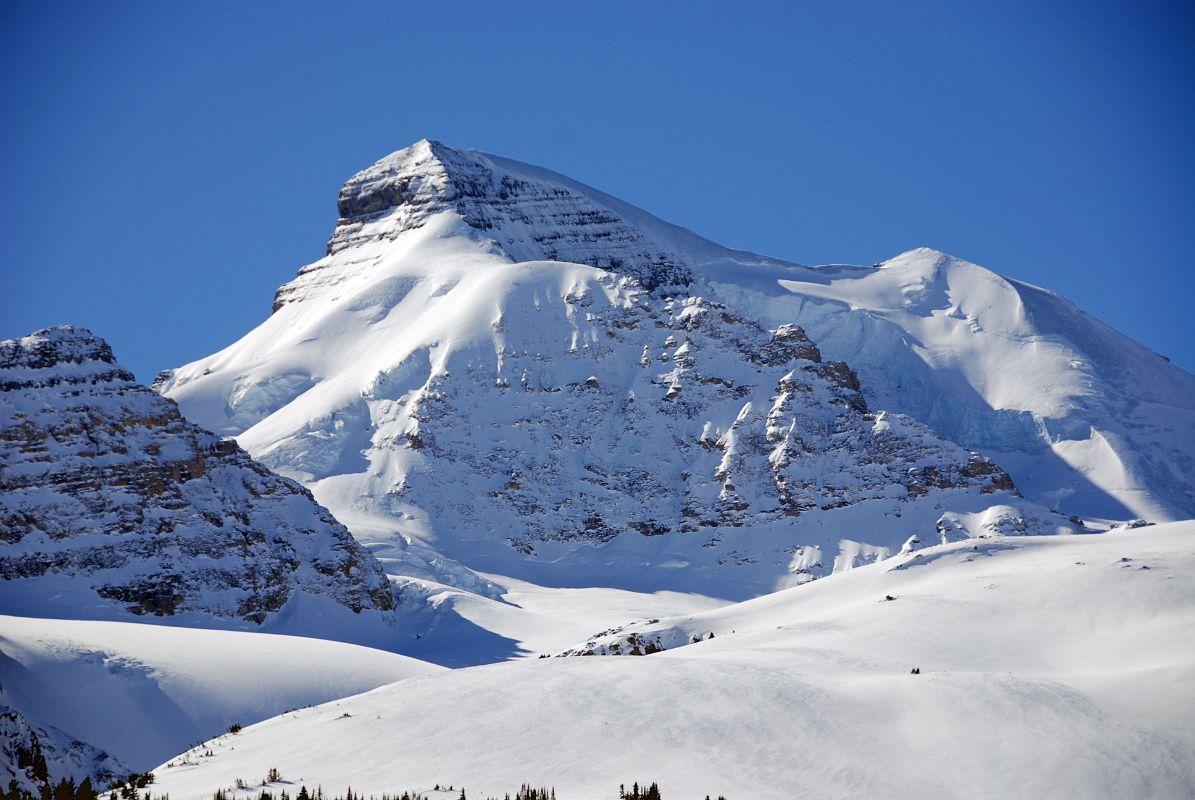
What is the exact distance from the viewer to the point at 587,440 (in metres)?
159

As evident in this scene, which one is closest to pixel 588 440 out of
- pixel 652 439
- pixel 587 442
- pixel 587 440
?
pixel 587 440

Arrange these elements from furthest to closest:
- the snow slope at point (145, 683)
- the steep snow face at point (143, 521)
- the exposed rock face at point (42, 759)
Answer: the steep snow face at point (143, 521) < the snow slope at point (145, 683) < the exposed rock face at point (42, 759)

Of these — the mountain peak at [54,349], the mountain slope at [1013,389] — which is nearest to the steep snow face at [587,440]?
the mountain slope at [1013,389]

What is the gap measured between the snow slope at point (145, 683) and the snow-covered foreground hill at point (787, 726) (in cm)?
2594

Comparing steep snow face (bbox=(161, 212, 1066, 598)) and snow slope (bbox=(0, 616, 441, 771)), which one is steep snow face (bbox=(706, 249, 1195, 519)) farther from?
snow slope (bbox=(0, 616, 441, 771))

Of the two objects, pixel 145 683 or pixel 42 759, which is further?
pixel 145 683

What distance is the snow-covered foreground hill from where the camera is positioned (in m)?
33.2

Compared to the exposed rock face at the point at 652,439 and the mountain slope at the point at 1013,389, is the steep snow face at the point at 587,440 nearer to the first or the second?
the exposed rock face at the point at 652,439

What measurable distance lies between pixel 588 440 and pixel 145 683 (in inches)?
3687

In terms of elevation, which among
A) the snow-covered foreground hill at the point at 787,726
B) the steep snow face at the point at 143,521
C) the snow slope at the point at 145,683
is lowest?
the snow-covered foreground hill at the point at 787,726

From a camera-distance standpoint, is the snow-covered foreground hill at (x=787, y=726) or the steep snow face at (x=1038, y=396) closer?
the snow-covered foreground hill at (x=787, y=726)

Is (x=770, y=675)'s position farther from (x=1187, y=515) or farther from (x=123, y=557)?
(x=1187, y=515)

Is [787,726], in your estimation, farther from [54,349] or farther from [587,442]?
[587,442]

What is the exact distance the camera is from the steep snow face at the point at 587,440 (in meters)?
144
